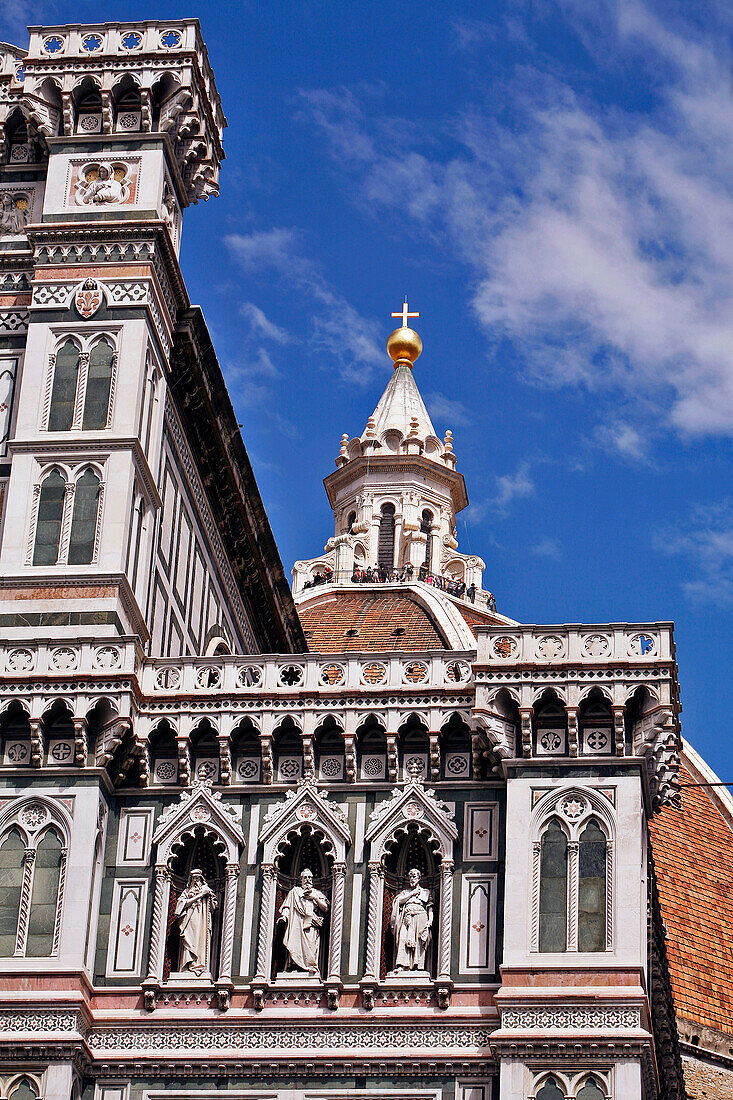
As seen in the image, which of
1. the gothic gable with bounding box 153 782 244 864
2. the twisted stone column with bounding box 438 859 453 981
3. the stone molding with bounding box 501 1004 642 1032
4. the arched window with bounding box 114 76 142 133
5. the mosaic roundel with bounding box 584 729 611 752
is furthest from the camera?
the arched window with bounding box 114 76 142 133

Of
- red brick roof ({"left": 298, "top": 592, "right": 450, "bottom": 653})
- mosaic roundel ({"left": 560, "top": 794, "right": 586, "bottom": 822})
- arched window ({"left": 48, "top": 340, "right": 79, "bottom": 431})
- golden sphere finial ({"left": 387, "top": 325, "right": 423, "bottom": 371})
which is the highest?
golden sphere finial ({"left": 387, "top": 325, "right": 423, "bottom": 371})

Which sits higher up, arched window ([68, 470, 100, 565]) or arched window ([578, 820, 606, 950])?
arched window ([68, 470, 100, 565])

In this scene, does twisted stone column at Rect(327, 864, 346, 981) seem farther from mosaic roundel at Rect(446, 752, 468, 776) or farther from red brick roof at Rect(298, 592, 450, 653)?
red brick roof at Rect(298, 592, 450, 653)

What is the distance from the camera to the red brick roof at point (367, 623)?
7519 centimetres

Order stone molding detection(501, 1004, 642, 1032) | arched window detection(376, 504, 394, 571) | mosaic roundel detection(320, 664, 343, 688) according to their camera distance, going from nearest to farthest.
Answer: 1. stone molding detection(501, 1004, 642, 1032)
2. mosaic roundel detection(320, 664, 343, 688)
3. arched window detection(376, 504, 394, 571)

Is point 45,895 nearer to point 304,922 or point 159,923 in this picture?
point 159,923

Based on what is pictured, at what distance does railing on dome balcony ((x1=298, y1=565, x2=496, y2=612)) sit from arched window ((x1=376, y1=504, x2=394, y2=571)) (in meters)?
0.37

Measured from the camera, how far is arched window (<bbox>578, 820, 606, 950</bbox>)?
31672mm

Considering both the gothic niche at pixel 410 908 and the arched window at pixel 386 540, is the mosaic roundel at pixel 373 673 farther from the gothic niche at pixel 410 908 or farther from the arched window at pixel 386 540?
the arched window at pixel 386 540

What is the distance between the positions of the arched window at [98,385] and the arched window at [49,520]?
82 centimetres

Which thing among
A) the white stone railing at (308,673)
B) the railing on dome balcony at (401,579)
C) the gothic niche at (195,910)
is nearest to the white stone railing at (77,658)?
the white stone railing at (308,673)

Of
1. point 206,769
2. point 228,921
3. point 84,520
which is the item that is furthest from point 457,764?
point 84,520

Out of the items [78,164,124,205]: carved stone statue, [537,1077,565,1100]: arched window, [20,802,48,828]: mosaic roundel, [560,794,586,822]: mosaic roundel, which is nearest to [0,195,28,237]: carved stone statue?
[78,164,124,205]: carved stone statue

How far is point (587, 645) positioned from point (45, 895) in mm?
6678
